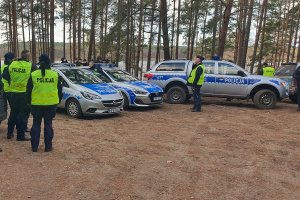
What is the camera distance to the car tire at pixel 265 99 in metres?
14.2

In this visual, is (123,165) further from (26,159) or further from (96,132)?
(96,132)

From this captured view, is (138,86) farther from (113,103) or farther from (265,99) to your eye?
(265,99)

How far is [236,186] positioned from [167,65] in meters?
9.98

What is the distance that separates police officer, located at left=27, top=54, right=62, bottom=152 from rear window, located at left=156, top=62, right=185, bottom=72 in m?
8.34

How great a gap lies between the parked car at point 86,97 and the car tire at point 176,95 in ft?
12.6

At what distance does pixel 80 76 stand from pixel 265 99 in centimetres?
694

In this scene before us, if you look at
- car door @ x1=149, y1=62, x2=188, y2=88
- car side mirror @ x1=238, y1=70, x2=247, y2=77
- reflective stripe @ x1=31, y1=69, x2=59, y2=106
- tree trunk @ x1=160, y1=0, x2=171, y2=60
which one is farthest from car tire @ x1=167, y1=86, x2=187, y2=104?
tree trunk @ x1=160, y1=0, x2=171, y2=60

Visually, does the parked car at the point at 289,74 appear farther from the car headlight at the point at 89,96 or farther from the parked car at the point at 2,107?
the parked car at the point at 2,107

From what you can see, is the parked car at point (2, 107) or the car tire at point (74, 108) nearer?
the parked car at point (2, 107)

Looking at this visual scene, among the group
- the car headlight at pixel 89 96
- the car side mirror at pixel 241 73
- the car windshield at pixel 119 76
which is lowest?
the car headlight at pixel 89 96

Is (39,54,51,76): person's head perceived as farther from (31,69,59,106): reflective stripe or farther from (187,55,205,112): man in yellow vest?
(187,55,205,112): man in yellow vest

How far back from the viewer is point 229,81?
14383mm

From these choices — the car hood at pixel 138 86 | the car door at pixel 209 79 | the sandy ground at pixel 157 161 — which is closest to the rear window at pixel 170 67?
the car door at pixel 209 79

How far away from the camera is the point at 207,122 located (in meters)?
11.1
